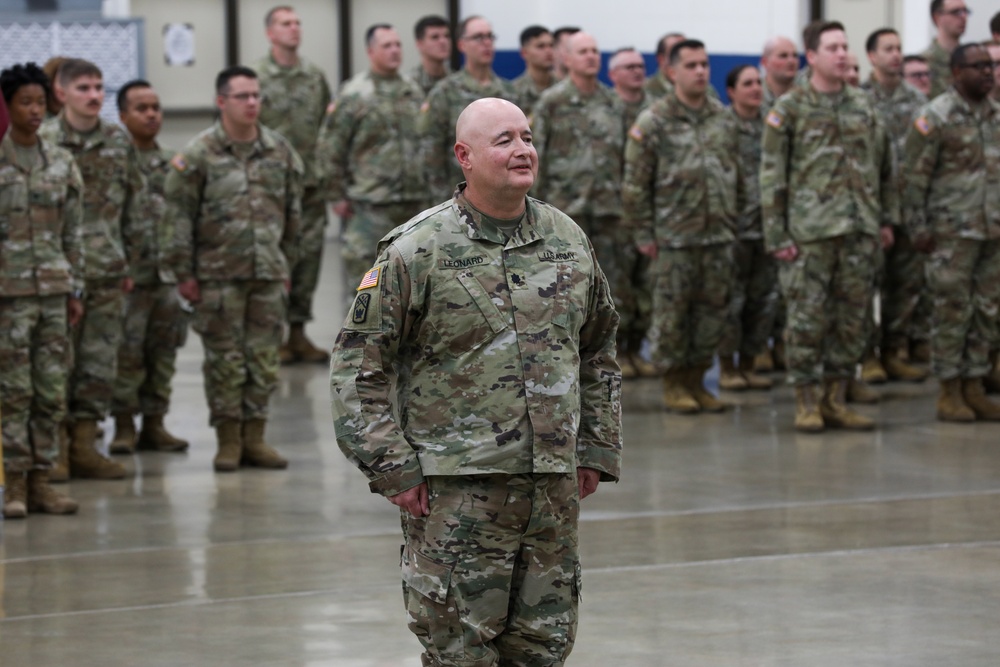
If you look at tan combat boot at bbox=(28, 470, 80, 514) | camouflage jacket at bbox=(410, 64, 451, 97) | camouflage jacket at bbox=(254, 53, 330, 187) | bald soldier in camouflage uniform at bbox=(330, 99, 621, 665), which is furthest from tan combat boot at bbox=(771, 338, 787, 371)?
bald soldier in camouflage uniform at bbox=(330, 99, 621, 665)

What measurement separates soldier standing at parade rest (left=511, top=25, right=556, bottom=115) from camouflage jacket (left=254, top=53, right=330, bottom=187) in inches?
57.8

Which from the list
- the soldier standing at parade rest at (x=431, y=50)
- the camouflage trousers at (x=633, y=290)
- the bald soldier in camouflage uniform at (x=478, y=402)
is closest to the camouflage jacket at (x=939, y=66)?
the camouflage trousers at (x=633, y=290)

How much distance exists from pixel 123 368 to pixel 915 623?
4.47 m

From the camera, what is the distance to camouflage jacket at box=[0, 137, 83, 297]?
663 cm

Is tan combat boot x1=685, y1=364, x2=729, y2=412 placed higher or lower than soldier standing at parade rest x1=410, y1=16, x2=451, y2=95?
lower

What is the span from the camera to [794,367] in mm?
8609

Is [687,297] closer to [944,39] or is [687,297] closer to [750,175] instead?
[750,175]

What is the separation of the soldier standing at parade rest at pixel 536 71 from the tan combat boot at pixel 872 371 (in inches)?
112

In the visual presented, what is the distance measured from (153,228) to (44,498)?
74.1 inches

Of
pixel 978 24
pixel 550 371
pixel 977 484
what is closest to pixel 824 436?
pixel 977 484

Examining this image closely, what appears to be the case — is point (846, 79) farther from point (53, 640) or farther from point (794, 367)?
point (53, 640)

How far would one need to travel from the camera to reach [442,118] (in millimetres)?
10477

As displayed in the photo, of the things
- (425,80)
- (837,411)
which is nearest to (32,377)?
(837,411)

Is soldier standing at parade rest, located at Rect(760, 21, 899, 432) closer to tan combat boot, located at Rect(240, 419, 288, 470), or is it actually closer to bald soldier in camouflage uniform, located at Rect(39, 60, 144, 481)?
tan combat boot, located at Rect(240, 419, 288, 470)
